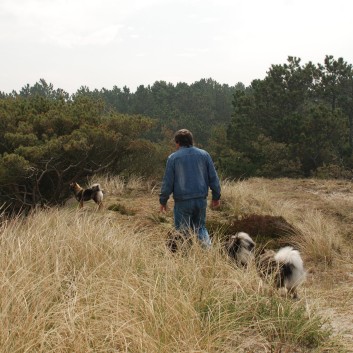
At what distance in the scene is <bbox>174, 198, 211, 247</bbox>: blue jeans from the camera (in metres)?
6.00

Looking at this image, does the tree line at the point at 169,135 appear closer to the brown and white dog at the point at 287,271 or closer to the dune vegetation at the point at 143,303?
the dune vegetation at the point at 143,303

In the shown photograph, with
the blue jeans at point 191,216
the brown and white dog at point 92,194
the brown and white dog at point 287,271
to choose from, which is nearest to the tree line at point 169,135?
the brown and white dog at point 92,194

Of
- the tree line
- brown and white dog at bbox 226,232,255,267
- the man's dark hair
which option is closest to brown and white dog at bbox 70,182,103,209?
the tree line

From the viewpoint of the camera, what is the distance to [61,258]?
15.7ft

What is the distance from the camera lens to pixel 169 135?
2163 inches

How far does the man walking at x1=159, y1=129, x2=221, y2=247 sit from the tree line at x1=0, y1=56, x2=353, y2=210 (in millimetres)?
4156

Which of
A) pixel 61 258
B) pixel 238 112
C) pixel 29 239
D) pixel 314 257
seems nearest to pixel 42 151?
pixel 29 239

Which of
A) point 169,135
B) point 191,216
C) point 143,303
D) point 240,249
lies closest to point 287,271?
point 240,249

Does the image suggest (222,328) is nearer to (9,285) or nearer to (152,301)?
(152,301)

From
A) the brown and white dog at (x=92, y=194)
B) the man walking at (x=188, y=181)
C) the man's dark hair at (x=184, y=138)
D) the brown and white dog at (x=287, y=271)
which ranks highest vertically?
the man's dark hair at (x=184, y=138)

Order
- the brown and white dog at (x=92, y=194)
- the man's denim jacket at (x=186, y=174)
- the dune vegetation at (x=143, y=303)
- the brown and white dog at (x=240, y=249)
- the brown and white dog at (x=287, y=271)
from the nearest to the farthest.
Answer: the dune vegetation at (x=143, y=303) < the brown and white dog at (x=287, y=271) < the brown and white dog at (x=240, y=249) < the man's denim jacket at (x=186, y=174) < the brown and white dog at (x=92, y=194)

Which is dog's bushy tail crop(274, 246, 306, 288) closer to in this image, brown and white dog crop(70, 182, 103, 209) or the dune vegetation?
the dune vegetation

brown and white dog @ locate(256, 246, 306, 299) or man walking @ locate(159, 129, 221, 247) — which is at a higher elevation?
man walking @ locate(159, 129, 221, 247)

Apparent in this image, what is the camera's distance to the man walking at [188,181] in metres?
5.93
